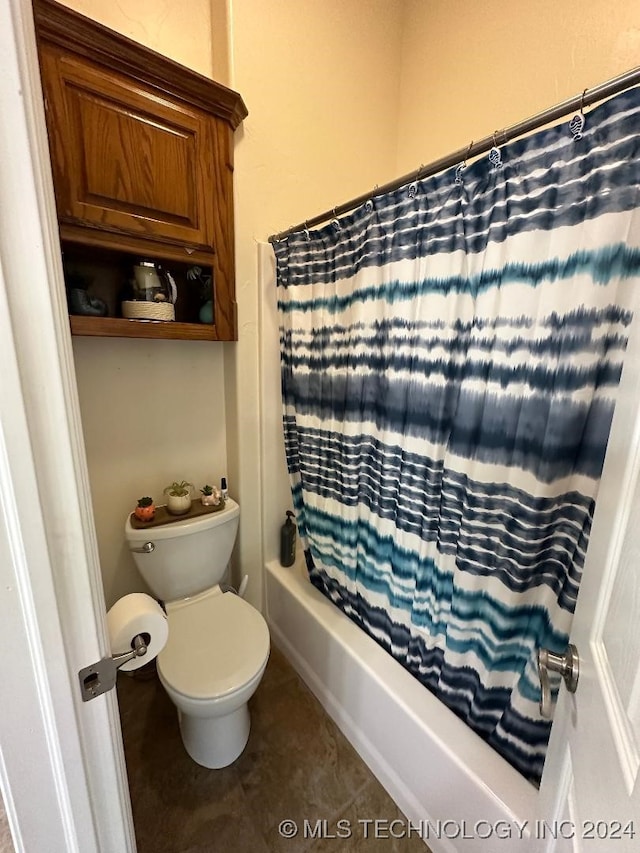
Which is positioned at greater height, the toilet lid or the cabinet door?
the cabinet door

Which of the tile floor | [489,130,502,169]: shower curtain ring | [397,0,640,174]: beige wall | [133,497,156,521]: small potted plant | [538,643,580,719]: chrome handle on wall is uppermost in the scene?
[397,0,640,174]: beige wall

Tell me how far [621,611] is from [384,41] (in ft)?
7.81

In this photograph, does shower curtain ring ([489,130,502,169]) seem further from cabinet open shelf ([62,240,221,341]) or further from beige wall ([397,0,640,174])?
cabinet open shelf ([62,240,221,341])

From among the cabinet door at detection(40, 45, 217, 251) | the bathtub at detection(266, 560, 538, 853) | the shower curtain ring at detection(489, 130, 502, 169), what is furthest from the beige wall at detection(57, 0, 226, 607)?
the shower curtain ring at detection(489, 130, 502, 169)

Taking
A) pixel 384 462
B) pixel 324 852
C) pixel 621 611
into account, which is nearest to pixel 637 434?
pixel 621 611

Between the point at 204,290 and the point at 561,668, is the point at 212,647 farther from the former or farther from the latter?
the point at 204,290

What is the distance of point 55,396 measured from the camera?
0.43 metres

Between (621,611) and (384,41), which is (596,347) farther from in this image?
(384,41)

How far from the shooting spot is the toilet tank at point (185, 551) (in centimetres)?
139

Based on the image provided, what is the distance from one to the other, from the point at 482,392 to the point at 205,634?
1.24 meters

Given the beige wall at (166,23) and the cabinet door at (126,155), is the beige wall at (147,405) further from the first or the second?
the cabinet door at (126,155)

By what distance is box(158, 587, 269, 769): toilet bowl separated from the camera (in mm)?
1097

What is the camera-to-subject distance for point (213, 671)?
1.15 m

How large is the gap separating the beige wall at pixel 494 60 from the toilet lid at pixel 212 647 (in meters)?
2.15
